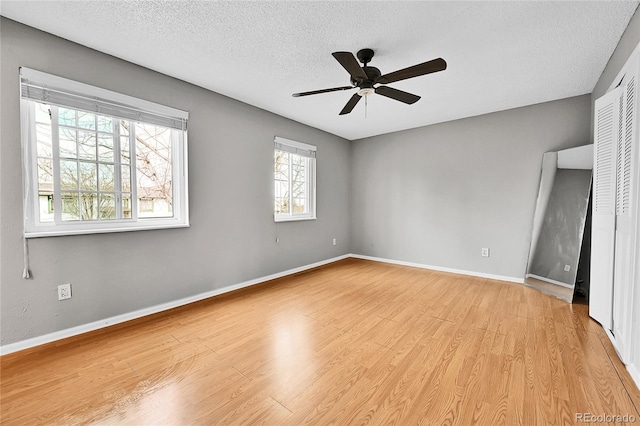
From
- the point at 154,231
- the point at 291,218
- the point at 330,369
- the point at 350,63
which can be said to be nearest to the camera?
the point at 330,369

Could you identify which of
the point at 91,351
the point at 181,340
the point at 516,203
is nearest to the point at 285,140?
the point at 181,340

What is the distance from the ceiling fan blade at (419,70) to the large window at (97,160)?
2.24 meters

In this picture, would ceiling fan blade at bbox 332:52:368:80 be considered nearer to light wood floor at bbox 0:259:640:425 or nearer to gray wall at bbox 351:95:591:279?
light wood floor at bbox 0:259:640:425

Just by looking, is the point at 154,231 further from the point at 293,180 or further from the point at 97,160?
the point at 293,180

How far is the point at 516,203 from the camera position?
3740 millimetres

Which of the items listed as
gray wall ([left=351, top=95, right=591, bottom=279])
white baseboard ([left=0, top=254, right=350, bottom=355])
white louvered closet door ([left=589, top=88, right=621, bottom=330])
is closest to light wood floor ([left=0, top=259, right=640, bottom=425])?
white baseboard ([left=0, top=254, right=350, bottom=355])

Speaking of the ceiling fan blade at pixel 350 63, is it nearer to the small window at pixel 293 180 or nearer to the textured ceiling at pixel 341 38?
the textured ceiling at pixel 341 38

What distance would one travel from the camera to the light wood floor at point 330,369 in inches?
56.1

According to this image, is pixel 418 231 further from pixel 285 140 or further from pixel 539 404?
pixel 539 404

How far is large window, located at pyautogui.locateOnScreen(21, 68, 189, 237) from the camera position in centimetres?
208

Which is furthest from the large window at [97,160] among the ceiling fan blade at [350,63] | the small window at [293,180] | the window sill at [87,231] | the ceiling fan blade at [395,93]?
the ceiling fan blade at [395,93]

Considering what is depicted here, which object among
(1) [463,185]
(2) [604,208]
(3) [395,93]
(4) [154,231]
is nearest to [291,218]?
(4) [154,231]

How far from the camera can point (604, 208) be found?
2252 mm

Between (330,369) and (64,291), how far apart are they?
2.29 meters
